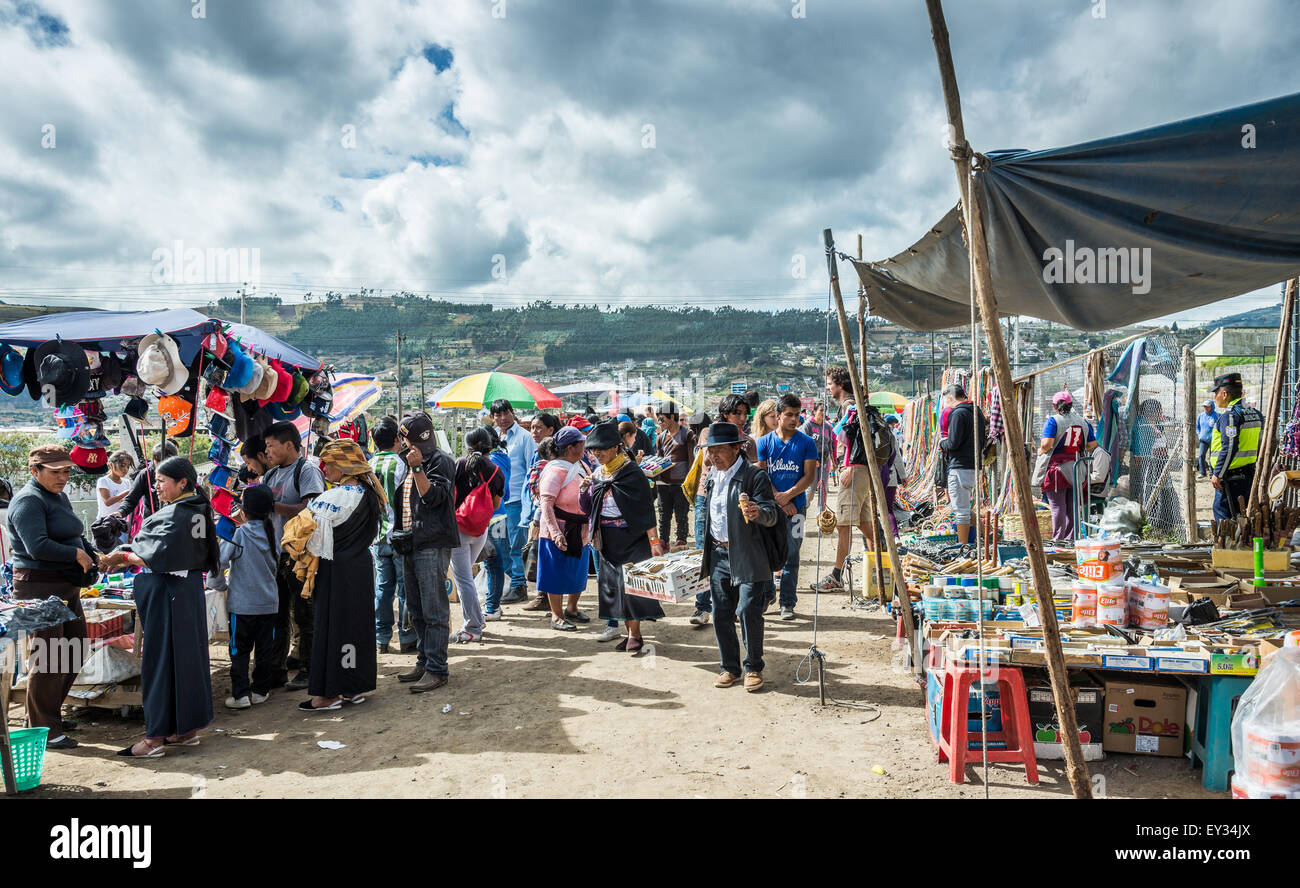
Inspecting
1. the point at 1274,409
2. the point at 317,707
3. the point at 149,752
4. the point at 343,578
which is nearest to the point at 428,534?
the point at 343,578

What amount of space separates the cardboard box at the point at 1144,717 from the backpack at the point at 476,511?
15.5ft

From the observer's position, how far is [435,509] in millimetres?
5785

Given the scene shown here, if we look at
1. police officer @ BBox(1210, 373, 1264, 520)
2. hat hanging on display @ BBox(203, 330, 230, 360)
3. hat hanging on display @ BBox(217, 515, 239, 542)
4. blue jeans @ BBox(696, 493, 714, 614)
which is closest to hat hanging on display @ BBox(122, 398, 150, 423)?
hat hanging on display @ BBox(203, 330, 230, 360)

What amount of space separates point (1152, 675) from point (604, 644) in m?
4.17

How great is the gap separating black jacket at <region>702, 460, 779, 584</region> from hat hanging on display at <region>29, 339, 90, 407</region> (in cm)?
469

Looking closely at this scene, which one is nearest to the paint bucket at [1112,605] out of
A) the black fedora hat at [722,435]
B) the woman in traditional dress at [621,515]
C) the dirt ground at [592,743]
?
the dirt ground at [592,743]

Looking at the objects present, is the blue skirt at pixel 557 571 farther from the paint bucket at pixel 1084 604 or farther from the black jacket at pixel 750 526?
the paint bucket at pixel 1084 604

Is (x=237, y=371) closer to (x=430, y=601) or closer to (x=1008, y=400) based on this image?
(x=430, y=601)

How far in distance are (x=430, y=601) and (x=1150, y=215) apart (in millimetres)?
5048

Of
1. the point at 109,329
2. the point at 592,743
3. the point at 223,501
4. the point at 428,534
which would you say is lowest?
the point at 592,743

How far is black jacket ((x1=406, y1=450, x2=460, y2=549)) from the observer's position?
576 centimetres

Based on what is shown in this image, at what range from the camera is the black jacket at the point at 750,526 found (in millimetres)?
5398
